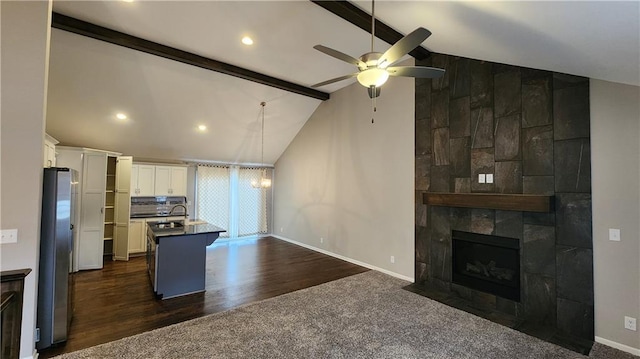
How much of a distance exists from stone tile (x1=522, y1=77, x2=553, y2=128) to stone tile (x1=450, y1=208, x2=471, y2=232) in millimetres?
1365

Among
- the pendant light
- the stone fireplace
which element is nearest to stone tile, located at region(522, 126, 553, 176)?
the stone fireplace

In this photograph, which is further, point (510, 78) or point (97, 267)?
point (97, 267)

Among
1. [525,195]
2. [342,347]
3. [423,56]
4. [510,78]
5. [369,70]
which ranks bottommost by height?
[342,347]

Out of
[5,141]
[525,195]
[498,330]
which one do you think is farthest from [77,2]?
[498,330]

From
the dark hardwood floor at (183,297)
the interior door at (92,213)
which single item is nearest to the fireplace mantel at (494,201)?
the dark hardwood floor at (183,297)

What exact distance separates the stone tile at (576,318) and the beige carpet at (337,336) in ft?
0.63

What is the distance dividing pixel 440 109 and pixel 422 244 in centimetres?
220

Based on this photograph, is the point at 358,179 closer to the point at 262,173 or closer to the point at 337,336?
the point at 337,336

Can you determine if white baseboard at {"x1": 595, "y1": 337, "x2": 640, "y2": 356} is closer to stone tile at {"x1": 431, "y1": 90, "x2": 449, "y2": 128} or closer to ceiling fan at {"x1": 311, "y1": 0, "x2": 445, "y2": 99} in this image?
stone tile at {"x1": 431, "y1": 90, "x2": 449, "y2": 128}

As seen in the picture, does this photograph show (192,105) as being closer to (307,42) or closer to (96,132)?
(96,132)

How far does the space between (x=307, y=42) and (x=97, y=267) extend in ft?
18.3

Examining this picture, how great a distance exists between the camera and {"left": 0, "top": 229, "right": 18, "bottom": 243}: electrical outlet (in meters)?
2.29

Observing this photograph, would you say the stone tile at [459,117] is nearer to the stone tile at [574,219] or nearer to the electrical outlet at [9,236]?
the stone tile at [574,219]

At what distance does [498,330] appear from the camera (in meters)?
3.10
